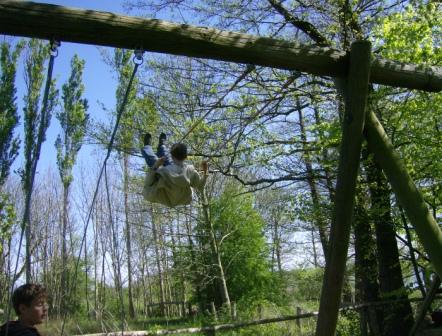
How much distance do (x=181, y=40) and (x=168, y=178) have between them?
50.5 inches

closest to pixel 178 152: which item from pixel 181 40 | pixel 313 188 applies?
pixel 181 40

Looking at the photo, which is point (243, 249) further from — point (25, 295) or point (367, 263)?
point (25, 295)

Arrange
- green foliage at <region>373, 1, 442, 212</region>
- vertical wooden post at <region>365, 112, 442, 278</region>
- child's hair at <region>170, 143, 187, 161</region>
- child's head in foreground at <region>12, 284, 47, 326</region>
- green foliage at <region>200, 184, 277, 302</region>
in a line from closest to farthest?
child's head in foreground at <region>12, 284, 47, 326</region> → vertical wooden post at <region>365, 112, 442, 278</region> → child's hair at <region>170, 143, 187, 161</region> → green foliage at <region>373, 1, 442, 212</region> → green foliage at <region>200, 184, 277, 302</region>

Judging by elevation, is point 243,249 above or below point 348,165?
above

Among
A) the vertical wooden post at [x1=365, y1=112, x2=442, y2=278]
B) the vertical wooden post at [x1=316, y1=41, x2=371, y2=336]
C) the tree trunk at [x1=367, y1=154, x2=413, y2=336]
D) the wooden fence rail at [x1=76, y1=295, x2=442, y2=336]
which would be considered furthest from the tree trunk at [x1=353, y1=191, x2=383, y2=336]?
the vertical wooden post at [x1=316, y1=41, x2=371, y2=336]

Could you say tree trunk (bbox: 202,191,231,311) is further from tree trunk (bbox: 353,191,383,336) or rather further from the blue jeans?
the blue jeans

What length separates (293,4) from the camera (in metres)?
9.30

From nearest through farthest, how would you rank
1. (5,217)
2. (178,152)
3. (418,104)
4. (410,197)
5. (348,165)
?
(348,165) < (410,197) < (178,152) < (418,104) < (5,217)

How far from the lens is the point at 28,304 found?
2.40 metres

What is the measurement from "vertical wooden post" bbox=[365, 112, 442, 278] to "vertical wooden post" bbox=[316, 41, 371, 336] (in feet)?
0.94

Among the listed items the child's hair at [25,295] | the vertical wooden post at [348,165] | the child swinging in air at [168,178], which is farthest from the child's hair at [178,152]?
the child's hair at [25,295]

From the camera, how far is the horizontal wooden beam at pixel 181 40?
2.66m

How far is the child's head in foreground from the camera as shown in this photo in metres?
2.39

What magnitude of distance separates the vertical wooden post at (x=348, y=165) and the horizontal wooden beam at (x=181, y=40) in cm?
14
